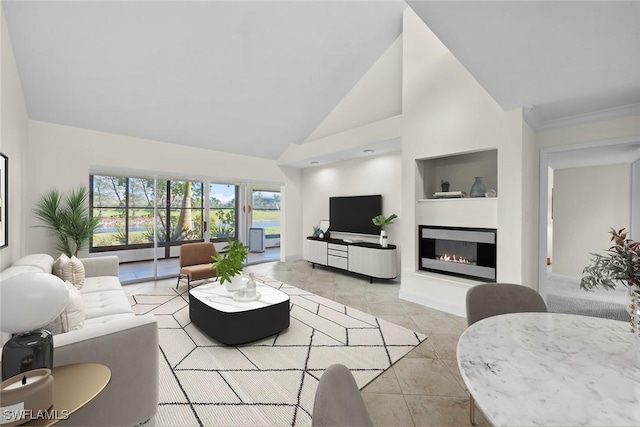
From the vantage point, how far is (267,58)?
4.18 meters

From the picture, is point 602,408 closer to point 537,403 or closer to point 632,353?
point 537,403

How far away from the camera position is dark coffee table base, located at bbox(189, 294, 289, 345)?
2.60 m

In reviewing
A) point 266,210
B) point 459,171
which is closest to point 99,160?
point 266,210

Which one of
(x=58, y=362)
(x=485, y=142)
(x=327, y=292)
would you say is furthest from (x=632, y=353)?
(x=327, y=292)

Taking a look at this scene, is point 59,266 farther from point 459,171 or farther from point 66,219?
point 459,171

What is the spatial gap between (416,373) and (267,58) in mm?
4353

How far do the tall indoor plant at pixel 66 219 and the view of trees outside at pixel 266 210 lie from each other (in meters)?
3.69

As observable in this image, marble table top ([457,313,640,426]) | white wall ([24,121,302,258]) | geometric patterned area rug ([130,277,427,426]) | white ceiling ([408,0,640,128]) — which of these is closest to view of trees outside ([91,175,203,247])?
white wall ([24,121,302,258])

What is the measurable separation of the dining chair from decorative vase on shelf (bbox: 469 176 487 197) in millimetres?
2003

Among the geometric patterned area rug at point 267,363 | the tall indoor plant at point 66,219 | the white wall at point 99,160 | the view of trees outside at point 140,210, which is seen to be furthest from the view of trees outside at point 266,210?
the geometric patterned area rug at point 267,363

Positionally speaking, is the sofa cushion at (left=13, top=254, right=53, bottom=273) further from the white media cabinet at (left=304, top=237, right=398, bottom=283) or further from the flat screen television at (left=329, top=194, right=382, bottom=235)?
the flat screen television at (left=329, top=194, right=382, bottom=235)

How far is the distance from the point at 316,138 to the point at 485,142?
3.55 meters

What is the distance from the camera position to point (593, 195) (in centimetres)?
490

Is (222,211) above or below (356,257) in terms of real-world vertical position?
above
